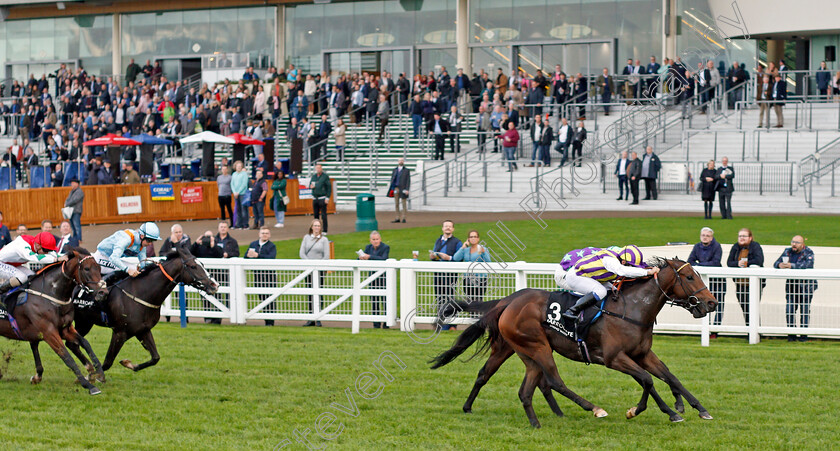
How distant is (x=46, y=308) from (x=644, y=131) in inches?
793

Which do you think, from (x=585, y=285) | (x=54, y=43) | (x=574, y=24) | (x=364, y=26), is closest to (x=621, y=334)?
(x=585, y=285)

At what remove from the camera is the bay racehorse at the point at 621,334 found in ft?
28.0

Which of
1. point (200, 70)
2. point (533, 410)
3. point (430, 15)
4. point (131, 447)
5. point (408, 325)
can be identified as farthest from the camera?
point (200, 70)

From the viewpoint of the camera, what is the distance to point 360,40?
40.1 metres

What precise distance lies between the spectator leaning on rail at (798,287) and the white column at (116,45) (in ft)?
120

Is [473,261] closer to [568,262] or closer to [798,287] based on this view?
[798,287]

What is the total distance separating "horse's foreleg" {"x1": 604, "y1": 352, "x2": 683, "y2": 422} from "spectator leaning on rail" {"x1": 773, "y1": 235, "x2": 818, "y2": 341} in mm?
4259

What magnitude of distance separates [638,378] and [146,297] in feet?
16.5

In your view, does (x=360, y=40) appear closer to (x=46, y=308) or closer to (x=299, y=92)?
(x=299, y=92)

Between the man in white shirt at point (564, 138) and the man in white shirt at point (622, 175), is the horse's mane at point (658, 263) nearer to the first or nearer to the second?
the man in white shirt at point (622, 175)

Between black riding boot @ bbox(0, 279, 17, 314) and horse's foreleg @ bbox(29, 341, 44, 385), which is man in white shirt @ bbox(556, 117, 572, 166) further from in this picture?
black riding boot @ bbox(0, 279, 17, 314)

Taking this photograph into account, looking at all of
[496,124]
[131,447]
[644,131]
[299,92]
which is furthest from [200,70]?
[131,447]

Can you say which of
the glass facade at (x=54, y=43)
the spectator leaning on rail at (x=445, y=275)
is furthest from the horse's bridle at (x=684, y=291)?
the glass facade at (x=54, y=43)

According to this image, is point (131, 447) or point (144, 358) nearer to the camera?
point (131, 447)
